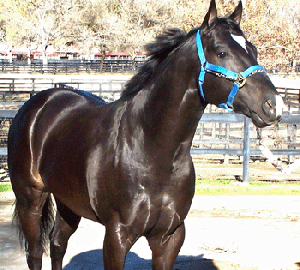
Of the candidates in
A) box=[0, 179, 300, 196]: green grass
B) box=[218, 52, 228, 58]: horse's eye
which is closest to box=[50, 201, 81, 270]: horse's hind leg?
box=[218, 52, 228, 58]: horse's eye

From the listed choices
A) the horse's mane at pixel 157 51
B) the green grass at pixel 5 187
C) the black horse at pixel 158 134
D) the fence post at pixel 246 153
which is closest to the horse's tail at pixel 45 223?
the black horse at pixel 158 134

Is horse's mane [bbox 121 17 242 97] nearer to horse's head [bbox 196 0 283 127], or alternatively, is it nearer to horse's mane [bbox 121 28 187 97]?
horse's mane [bbox 121 28 187 97]

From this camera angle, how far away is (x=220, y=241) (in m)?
5.54

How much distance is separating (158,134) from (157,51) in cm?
52

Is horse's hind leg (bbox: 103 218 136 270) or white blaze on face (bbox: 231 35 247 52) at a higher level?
white blaze on face (bbox: 231 35 247 52)

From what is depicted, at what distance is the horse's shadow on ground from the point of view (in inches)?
184

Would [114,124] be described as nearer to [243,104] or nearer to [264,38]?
[243,104]

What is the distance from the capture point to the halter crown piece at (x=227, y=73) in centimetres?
252

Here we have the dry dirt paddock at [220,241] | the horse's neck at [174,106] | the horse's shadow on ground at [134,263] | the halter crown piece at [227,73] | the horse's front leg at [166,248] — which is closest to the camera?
the halter crown piece at [227,73]

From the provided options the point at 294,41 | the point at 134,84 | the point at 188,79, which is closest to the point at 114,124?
the point at 134,84

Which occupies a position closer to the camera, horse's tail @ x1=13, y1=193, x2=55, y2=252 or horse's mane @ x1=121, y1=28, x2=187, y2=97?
horse's mane @ x1=121, y1=28, x2=187, y2=97

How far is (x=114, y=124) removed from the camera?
3176 mm

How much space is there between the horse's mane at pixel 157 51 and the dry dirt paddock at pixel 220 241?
2.18 metres

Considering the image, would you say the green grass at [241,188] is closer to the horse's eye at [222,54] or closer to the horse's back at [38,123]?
the horse's back at [38,123]
